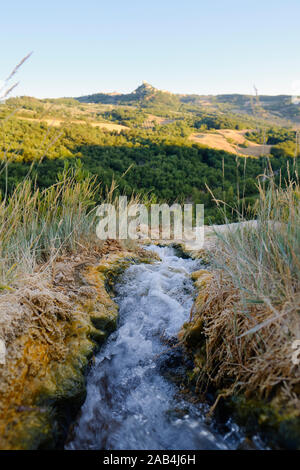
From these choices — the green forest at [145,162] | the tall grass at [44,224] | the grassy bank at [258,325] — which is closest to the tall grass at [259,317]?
the grassy bank at [258,325]

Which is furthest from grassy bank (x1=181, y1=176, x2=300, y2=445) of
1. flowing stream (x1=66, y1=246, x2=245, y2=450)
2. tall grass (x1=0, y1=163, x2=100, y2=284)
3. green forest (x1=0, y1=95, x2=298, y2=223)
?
green forest (x1=0, y1=95, x2=298, y2=223)

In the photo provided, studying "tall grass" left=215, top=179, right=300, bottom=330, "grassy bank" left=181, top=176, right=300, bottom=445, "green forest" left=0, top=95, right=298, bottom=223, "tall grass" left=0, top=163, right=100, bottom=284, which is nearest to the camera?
"grassy bank" left=181, top=176, right=300, bottom=445

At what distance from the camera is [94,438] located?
1245 mm

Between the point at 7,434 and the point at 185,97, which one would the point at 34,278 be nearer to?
the point at 7,434

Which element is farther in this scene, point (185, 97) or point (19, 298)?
point (185, 97)

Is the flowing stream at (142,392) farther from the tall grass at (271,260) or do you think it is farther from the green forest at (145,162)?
the green forest at (145,162)

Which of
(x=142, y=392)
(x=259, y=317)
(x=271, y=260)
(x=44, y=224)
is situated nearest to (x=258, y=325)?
(x=259, y=317)

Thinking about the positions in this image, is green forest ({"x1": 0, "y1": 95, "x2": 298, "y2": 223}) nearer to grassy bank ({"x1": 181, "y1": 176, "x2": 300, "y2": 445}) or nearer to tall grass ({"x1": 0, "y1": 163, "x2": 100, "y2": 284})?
tall grass ({"x1": 0, "y1": 163, "x2": 100, "y2": 284})

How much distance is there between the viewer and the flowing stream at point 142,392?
1228 mm

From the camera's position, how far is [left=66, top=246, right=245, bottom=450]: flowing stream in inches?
48.3

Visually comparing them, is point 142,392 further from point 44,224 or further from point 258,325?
point 44,224

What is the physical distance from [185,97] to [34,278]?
94012mm

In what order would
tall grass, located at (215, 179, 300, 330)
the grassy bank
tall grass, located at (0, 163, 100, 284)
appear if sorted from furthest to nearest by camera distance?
tall grass, located at (0, 163, 100, 284) → tall grass, located at (215, 179, 300, 330) → the grassy bank

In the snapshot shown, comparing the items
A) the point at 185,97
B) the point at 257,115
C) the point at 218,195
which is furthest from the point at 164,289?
the point at 185,97
